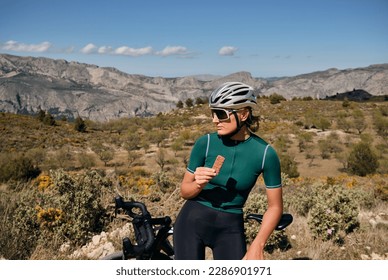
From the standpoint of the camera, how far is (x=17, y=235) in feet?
15.5

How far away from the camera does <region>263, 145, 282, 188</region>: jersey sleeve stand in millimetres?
2109

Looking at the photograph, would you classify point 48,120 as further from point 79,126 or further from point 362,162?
point 362,162

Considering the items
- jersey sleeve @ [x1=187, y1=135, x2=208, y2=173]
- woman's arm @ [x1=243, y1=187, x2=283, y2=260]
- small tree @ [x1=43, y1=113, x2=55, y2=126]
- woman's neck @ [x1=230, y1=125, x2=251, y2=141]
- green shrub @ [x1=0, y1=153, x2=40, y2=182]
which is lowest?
green shrub @ [x1=0, y1=153, x2=40, y2=182]

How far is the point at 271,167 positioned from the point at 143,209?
89cm

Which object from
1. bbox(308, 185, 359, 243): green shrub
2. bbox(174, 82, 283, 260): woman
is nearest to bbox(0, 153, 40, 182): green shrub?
bbox(308, 185, 359, 243): green shrub

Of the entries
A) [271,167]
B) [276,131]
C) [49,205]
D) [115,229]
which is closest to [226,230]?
[271,167]

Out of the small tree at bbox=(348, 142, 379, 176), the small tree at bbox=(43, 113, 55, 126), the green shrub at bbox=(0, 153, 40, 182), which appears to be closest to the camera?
the green shrub at bbox=(0, 153, 40, 182)

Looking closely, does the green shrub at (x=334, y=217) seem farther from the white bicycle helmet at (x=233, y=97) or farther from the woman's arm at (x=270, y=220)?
the white bicycle helmet at (x=233, y=97)

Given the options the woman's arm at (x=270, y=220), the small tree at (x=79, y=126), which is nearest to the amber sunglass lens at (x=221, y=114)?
the woman's arm at (x=270, y=220)

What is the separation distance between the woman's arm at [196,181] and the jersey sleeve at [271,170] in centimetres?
35

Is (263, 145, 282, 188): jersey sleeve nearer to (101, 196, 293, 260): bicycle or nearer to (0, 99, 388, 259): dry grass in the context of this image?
(101, 196, 293, 260): bicycle

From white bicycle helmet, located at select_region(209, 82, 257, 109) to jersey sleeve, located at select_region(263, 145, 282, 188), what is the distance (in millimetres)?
316
